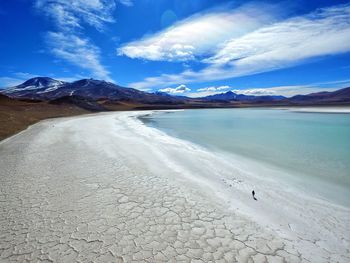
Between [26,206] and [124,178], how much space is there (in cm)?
309

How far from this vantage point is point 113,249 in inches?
178

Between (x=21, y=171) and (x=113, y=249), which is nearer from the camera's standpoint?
(x=113, y=249)

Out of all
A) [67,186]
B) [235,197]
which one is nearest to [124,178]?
[67,186]

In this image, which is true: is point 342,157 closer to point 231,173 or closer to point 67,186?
point 231,173

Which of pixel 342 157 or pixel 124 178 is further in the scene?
pixel 342 157

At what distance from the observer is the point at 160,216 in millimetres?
5840

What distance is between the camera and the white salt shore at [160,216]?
4.46 m

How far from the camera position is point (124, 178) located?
28.2 ft

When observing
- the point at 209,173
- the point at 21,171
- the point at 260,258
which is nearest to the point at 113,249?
the point at 260,258

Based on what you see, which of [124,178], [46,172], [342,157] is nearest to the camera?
[124,178]

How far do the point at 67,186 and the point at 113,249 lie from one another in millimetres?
3925

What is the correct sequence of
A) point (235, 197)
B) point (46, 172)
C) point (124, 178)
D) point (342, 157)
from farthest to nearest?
point (342, 157)
point (46, 172)
point (124, 178)
point (235, 197)

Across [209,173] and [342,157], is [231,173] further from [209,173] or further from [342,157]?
[342,157]

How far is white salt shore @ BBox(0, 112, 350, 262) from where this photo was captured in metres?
4.46
